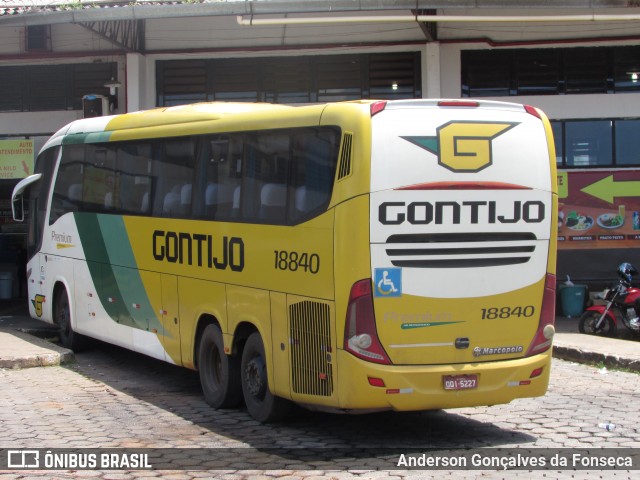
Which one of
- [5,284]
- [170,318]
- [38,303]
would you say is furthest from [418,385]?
[5,284]

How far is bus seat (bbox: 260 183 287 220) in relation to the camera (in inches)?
351

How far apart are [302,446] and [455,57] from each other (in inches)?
466

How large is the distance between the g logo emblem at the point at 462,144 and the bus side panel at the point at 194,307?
303 centimetres

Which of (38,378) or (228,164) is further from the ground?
(228,164)

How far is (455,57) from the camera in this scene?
60.5 ft

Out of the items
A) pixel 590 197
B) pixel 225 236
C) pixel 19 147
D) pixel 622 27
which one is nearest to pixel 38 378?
pixel 225 236

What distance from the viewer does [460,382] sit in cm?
817

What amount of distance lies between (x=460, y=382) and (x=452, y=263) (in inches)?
41.6

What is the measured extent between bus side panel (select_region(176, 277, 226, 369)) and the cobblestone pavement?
66cm

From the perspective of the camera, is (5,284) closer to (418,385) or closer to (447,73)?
(447,73)

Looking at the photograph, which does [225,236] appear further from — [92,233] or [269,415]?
[92,233]

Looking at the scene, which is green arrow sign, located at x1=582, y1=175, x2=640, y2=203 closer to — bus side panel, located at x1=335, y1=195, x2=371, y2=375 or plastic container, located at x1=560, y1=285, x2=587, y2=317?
plastic container, located at x1=560, y1=285, x2=587, y2=317

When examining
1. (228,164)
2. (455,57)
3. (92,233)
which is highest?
(455,57)

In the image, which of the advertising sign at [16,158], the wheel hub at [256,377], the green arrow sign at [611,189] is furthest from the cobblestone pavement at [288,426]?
the advertising sign at [16,158]
